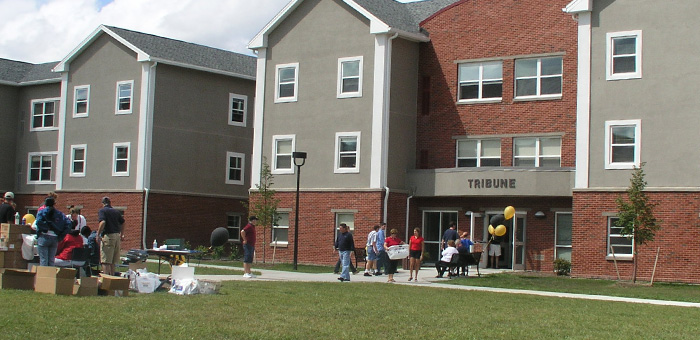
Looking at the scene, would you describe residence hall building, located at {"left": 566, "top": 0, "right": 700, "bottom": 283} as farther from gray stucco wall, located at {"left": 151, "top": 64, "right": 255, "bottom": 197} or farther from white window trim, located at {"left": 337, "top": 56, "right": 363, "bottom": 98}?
gray stucco wall, located at {"left": 151, "top": 64, "right": 255, "bottom": 197}

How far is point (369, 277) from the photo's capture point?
27922 millimetres

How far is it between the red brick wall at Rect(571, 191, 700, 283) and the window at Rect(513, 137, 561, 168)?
292cm

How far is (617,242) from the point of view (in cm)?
2959

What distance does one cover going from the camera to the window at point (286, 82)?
120 feet

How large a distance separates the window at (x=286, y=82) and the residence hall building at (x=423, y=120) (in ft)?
0.17

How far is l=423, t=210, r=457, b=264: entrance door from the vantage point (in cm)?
3506

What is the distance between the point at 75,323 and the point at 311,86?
24.0m

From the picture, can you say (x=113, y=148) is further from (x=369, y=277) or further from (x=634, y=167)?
(x=634, y=167)

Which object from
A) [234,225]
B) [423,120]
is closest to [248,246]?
[423,120]

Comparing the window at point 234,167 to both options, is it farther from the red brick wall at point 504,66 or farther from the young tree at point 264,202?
the red brick wall at point 504,66

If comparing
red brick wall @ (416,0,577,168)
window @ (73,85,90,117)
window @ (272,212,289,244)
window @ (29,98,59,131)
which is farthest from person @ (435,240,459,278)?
window @ (29,98,59,131)

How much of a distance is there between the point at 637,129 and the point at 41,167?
31.8 m

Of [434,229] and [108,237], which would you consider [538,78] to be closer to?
[434,229]

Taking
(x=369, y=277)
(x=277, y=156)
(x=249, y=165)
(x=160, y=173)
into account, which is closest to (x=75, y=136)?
(x=160, y=173)
